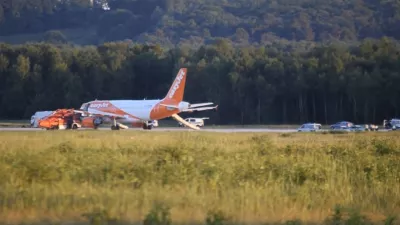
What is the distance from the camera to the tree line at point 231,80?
7469cm

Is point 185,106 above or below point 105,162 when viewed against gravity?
above

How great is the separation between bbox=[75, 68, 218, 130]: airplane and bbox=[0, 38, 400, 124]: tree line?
1849 centimetres

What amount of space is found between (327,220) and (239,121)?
69.8 meters

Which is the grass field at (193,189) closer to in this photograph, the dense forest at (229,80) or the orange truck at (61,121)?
the orange truck at (61,121)

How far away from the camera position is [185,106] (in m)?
61.8

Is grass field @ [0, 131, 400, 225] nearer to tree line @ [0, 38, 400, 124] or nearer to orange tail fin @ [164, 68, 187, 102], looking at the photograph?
orange tail fin @ [164, 68, 187, 102]

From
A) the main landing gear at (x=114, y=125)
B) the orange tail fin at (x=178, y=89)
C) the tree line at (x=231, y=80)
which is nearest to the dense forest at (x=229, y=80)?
the tree line at (x=231, y=80)

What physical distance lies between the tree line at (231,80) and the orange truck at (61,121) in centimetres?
2108

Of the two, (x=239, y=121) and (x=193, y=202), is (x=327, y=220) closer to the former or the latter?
(x=193, y=202)

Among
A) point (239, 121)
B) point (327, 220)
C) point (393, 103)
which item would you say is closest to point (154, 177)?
point (327, 220)

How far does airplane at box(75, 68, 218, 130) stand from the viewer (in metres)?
61.5

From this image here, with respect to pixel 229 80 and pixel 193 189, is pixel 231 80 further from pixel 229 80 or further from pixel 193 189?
pixel 193 189

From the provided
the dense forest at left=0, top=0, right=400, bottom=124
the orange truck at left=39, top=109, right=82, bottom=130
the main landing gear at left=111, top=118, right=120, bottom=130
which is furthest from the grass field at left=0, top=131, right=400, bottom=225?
the dense forest at left=0, top=0, right=400, bottom=124

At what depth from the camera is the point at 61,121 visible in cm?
5950
